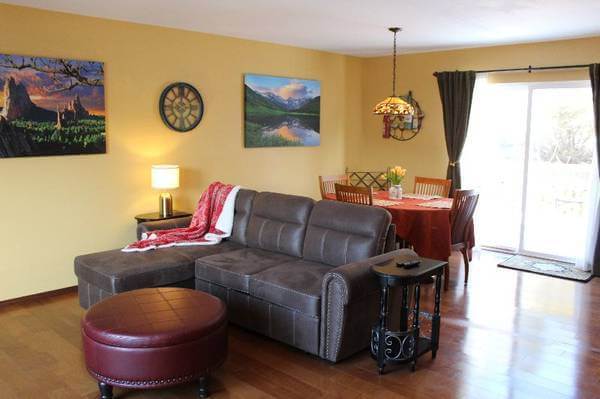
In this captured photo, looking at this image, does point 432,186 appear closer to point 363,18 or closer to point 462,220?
point 462,220

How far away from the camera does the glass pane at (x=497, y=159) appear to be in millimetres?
6230

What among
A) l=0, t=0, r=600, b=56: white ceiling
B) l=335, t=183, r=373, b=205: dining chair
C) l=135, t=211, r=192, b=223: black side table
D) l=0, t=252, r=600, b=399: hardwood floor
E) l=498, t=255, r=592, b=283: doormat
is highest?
l=0, t=0, r=600, b=56: white ceiling

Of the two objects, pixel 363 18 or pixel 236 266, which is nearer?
pixel 236 266

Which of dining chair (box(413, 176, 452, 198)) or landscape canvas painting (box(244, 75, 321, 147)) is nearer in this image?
dining chair (box(413, 176, 452, 198))

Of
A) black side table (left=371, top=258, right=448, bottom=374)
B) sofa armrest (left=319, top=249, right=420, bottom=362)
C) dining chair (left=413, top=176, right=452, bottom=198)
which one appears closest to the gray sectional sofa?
sofa armrest (left=319, top=249, right=420, bottom=362)

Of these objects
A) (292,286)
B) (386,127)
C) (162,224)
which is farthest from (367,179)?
(292,286)

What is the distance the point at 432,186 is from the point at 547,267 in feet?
4.87

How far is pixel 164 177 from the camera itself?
5.04 meters

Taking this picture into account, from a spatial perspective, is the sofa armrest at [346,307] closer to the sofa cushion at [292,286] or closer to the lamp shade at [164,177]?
the sofa cushion at [292,286]

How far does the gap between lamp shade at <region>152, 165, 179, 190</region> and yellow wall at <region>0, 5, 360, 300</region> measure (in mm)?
233

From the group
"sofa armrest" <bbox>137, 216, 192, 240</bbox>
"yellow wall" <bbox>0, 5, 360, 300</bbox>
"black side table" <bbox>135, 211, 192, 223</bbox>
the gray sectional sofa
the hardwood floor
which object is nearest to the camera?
the hardwood floor

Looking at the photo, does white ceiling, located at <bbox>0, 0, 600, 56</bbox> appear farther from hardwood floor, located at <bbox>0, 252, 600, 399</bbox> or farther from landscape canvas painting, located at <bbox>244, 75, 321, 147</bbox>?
hardwood floor, located at <bbox>0, 252, 600, 399</bbox>

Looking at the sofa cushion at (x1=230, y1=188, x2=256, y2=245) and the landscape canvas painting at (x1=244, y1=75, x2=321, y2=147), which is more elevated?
the landscape canvas painting at (x1=244, y1=75, x2=321, y2=147)

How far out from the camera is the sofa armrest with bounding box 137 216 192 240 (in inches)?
184
